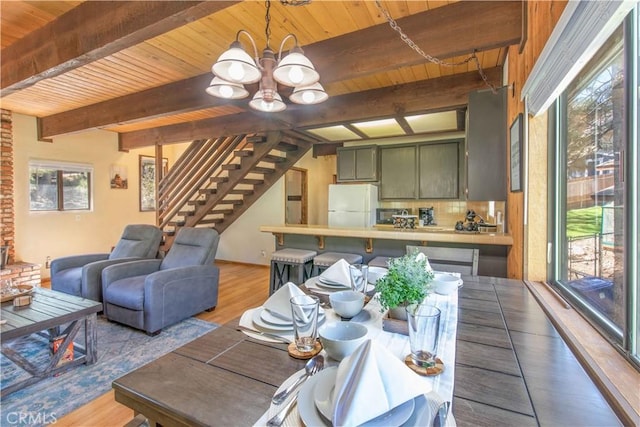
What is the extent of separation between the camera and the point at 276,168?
17.1ft

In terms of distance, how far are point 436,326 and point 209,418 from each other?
549 millimetres

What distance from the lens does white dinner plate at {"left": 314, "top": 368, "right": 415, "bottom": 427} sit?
1.72 feet

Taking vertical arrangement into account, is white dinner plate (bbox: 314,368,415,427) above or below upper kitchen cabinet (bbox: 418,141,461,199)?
below

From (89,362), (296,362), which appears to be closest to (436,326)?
(296,362)

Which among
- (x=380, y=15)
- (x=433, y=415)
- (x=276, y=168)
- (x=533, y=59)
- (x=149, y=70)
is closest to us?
(x=433, y=415)

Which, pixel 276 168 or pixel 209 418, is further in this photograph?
pixel 276 168

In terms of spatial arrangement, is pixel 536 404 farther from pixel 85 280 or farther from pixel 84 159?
pixel 84 159

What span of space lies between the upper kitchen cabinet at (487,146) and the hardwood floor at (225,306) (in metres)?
2.80

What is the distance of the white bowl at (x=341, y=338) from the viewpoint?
0.75 metres

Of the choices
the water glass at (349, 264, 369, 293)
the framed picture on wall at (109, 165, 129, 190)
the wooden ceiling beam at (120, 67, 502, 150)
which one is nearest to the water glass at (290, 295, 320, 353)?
the water glass at (349, 264, 369, 293)

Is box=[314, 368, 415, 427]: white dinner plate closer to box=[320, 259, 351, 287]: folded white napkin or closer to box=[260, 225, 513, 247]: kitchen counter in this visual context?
box=[320, 259, 351, 287]: folded white napkin

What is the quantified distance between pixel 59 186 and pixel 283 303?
554 cm

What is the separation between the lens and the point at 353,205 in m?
4.95

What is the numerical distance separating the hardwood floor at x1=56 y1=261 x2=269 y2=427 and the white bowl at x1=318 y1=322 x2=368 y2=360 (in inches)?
65.2
